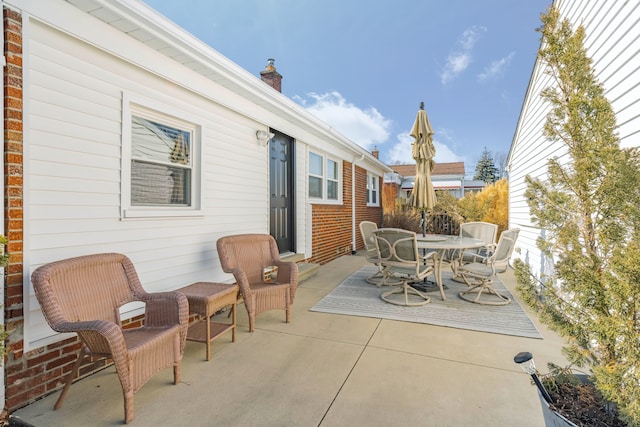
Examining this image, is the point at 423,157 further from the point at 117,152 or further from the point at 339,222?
the point at 117,152

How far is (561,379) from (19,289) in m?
3.50

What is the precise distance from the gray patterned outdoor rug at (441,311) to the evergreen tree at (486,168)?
30.0 m

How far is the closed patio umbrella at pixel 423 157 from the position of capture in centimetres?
515

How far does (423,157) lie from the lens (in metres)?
5.23

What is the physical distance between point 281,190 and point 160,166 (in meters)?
2.64

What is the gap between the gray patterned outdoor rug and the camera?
11.8 ft

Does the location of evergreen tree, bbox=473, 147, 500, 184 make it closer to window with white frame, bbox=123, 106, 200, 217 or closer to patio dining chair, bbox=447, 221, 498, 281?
patio dining chair, bbox=447, 221, 498, 281

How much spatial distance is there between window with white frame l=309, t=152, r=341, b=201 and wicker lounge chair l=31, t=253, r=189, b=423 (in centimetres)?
472

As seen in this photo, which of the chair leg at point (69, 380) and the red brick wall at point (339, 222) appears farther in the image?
the red brick wall at point (339, 222)

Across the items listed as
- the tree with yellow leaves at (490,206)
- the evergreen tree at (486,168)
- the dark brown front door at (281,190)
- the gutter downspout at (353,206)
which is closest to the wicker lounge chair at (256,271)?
the dark brown front door at (281,190)

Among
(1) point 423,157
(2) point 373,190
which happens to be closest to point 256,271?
(1) point 423,157

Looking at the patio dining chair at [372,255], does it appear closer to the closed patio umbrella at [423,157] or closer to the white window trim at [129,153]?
the closed patio umbrella at [423,157]

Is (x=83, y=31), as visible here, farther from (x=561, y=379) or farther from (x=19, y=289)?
(x=561, y=379)

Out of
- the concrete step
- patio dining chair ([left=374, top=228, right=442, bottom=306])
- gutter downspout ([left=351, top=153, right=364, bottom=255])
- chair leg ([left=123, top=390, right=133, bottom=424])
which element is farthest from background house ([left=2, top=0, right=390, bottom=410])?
gutter downspout ([left=351, top=153, right=364, bottom=255])
